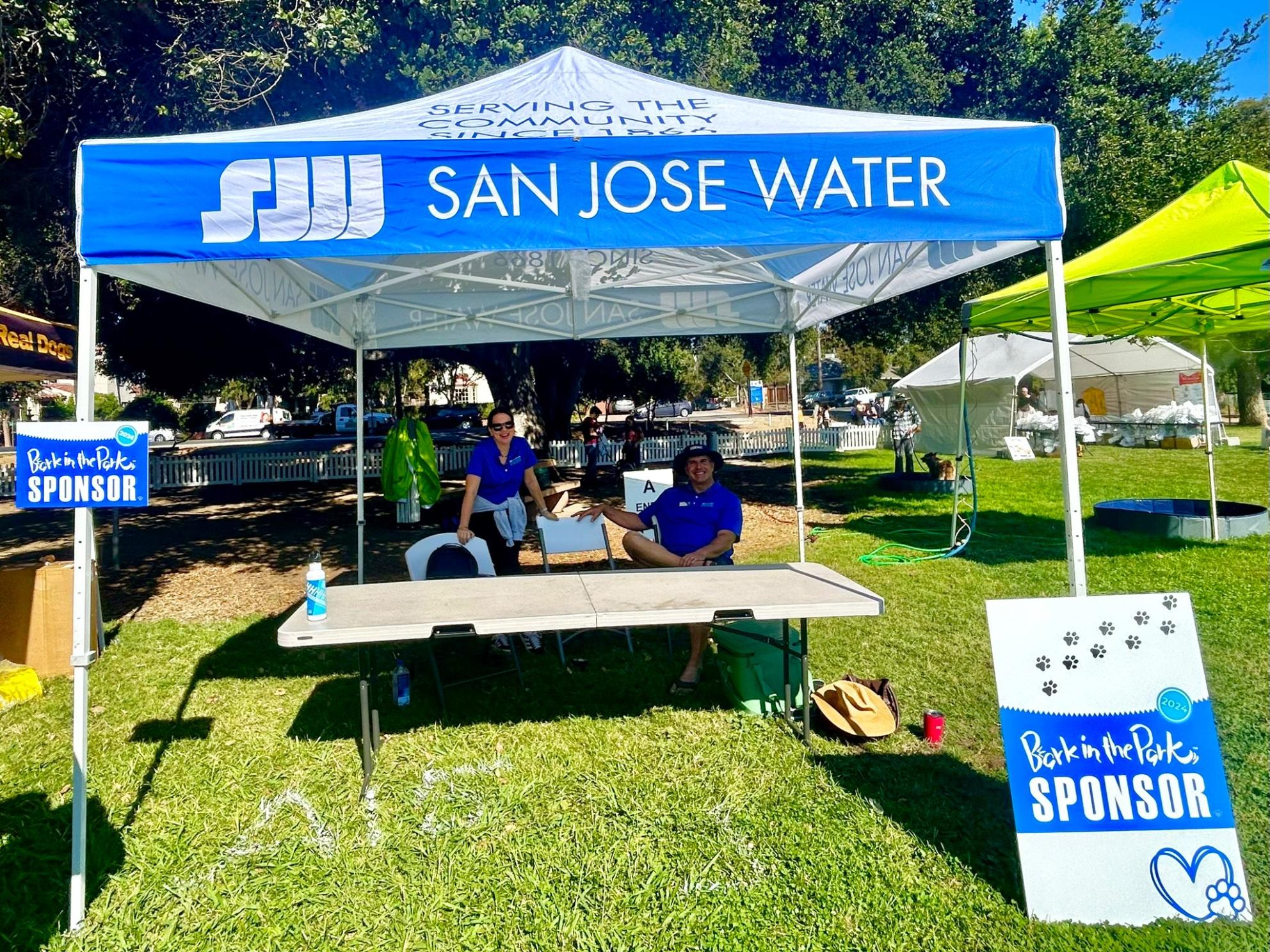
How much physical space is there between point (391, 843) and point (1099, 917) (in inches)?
100

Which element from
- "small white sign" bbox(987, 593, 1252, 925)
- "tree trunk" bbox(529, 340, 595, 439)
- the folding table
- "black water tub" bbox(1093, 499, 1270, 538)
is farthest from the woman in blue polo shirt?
"tree trunk" bbox(529, 340, 595, 439)

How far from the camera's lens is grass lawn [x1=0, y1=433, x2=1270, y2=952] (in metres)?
2.68

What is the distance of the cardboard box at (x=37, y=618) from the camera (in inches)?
208

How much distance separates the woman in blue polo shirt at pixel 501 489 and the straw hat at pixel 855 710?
2361 millimetres

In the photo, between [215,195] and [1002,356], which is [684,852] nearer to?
[215,195]

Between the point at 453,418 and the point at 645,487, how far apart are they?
121 feet

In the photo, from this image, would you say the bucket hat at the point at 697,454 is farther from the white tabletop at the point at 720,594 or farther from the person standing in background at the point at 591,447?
the person standing in background at the point at 591,447

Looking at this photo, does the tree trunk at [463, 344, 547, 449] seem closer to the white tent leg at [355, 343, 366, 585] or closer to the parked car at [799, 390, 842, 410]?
the white tent leg at [355, 343, 366, 585]

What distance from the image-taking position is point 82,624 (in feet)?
9.52

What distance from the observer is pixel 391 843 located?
3168mm

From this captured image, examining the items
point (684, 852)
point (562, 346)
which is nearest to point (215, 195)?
point (684, 852)

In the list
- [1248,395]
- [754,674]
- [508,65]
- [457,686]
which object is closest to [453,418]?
[508,65]

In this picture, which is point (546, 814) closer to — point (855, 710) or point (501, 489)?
point (855, 710)

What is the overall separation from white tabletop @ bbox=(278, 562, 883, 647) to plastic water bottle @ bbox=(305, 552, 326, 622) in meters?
0.05
